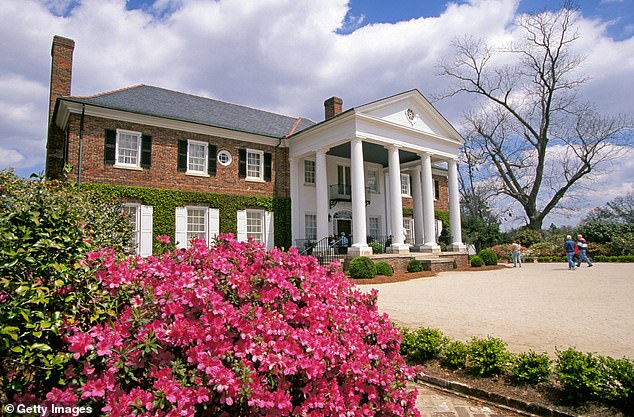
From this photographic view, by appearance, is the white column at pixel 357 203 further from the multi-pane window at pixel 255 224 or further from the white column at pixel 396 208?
the multi-pane window at pixel 255 224

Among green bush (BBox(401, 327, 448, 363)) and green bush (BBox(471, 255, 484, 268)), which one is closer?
green bush (BBox(401, 327, 448, 363))

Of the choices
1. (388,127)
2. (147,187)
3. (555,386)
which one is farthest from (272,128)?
(555,386)

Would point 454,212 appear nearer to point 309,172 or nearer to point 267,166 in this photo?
point 309,172

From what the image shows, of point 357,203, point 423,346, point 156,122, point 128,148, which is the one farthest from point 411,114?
point 423,346

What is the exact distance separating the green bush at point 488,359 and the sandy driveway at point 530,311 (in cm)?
105

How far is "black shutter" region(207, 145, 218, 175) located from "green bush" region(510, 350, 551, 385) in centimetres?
1674

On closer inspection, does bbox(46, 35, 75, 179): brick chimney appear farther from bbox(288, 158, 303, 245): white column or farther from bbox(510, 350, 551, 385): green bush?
bbox(510, 350, 551, 385): green bush

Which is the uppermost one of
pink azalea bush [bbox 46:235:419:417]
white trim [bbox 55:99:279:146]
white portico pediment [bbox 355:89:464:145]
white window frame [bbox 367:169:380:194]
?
white portico pediment [bbox 355:89:464:145]

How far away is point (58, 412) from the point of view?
1983 mm

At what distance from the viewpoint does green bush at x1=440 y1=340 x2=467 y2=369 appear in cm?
468

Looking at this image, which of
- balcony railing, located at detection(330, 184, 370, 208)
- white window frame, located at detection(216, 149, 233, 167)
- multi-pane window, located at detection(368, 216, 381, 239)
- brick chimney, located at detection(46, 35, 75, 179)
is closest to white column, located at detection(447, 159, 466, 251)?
multi-pane window, located at detection(368, 216, 381, 239)

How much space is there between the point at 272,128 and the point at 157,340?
69.5ft

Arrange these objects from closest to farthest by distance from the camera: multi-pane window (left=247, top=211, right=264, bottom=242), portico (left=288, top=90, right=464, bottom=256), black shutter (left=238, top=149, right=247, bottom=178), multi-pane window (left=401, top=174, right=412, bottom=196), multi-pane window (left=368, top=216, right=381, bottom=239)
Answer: portico (left=288, top=90, right=464, bottom=256) → black shutter (left=238, top=149, right=247, bottom=178) → multi-pane window (left=247, top=211, right=264, bottom=242) → multi-pane window (left=368, top=216, right=381, bottom=239) → multi-pane window (left=401, top=174, right=412, bottom=196)

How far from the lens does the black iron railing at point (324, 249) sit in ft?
58.9
